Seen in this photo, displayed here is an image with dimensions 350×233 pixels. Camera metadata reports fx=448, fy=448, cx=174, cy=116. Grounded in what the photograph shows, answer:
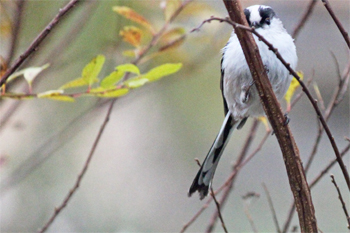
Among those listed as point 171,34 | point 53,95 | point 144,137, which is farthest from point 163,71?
point 144,137

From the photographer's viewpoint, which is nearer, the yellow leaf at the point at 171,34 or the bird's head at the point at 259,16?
the yellow leaf at the point at 171,34

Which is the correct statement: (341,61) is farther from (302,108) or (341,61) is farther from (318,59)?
(302,108)

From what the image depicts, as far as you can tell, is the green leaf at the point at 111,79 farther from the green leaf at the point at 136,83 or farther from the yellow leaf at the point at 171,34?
the yellow leaf at the point at 171,34

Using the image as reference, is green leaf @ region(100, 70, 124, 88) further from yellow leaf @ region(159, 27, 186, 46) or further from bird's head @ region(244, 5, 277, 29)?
bird's head @ region(244, 5, 277, 29)

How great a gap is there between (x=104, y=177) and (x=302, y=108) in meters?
2.05

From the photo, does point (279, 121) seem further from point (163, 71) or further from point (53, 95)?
point (53, 95)

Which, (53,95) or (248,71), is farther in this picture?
(248,71)

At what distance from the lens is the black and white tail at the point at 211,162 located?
4.74 feet

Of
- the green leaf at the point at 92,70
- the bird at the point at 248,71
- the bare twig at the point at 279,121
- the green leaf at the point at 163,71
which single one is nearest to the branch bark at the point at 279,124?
the bare twig at the point at 279,121

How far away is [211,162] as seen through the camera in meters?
1.59

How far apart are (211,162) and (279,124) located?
652 millimetres

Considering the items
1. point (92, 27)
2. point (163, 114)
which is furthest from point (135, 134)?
point (92, 27)

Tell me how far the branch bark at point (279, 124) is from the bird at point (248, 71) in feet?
1.78

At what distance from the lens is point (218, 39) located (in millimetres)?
1803
